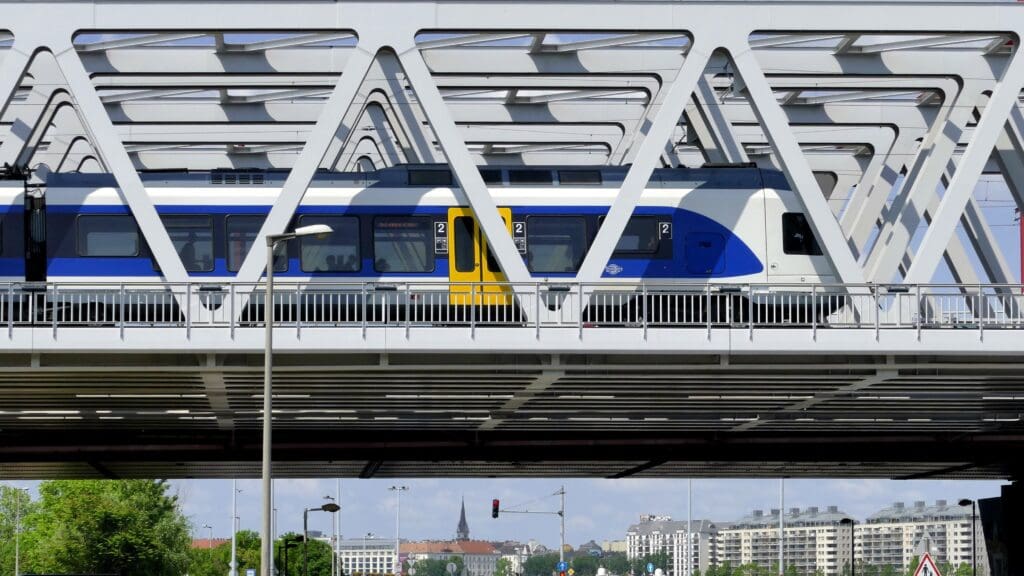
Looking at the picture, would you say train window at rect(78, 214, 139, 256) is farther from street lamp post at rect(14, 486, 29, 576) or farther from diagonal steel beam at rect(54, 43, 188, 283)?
street lamp post at rect(14, 486, 29, 576)

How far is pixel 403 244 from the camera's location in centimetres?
3806

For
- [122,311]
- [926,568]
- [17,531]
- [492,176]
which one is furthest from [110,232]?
[17,531]

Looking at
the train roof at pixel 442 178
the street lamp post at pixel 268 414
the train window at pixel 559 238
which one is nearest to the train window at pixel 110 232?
the train roof at pixel 442 178

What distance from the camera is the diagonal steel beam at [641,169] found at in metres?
35.2

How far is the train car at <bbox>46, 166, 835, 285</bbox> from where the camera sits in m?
38.0

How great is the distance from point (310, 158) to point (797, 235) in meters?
11.5

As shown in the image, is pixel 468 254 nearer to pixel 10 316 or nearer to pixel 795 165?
pixel 795 165

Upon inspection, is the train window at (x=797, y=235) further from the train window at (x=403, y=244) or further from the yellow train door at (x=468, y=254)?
the train window at (x=403, y=244)

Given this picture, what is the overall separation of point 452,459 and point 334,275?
36.4ft

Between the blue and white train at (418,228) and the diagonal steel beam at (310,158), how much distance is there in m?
2.78

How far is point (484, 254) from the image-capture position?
37.9 metres

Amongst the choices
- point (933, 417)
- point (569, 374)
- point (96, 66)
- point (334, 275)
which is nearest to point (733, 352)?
point (569, 374)

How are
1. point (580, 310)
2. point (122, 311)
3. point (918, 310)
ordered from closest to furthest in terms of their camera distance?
point (122, 311) < point (918, 310) < point (580, 310)

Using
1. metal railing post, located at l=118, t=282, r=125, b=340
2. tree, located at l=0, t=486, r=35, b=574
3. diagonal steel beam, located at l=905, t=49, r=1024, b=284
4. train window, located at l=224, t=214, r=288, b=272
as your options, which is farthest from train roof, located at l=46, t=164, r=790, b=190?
tree, located at l=0, t=486, r=35, b=574
